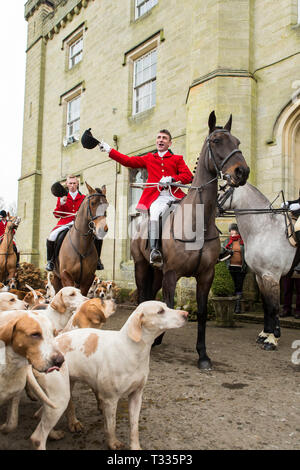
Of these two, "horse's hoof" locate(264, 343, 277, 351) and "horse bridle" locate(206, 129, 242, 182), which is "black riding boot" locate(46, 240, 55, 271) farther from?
"horse's hoof" locate(264, 343, 277, 351)

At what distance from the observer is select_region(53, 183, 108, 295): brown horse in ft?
18.5

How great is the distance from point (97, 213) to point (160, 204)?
1.20 metres

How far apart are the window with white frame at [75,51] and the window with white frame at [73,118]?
183cm

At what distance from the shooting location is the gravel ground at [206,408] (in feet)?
7.97

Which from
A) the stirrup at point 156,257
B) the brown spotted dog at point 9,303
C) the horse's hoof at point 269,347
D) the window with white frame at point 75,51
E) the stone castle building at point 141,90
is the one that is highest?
the window with white frame at point 75,51

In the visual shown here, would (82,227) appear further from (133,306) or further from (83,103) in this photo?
(83,103)

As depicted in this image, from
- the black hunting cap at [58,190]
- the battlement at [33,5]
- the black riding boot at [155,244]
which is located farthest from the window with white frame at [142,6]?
the black riding boot at [155,244]

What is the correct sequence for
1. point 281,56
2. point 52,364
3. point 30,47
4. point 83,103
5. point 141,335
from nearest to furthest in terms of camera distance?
point 52,364
point 141,335
point 281,56
point 83,103
point 30,47

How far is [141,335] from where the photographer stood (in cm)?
239

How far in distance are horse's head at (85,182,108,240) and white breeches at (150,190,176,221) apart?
37.7 inches

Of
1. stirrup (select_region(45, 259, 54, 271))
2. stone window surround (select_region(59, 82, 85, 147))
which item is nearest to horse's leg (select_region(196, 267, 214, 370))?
stirrup (select_region(45, 259, 54, 271))

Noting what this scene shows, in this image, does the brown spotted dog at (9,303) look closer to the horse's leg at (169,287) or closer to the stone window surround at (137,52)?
the horse's leg at (169,287)
